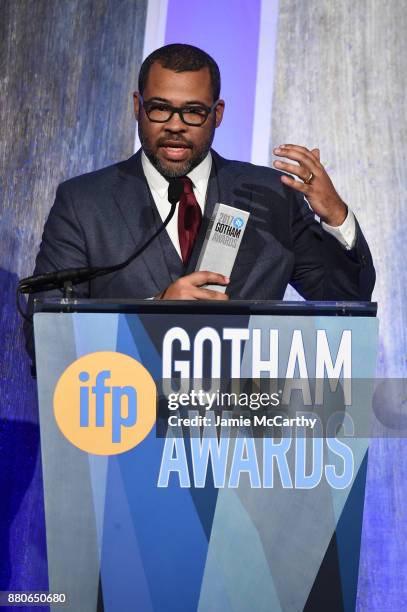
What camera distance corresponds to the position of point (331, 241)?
2193mm

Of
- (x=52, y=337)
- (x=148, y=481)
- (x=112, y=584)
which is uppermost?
(x=52, y=337)

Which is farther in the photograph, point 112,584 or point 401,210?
point 401,210

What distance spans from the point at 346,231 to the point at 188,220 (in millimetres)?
383

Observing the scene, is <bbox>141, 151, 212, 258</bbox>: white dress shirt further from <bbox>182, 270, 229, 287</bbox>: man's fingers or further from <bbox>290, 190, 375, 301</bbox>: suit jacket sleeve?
<bbox>182, 270, 229, 287</bbox>: man's fingers

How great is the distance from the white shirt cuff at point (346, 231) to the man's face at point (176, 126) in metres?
0.38

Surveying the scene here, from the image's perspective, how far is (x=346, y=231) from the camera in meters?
2.15

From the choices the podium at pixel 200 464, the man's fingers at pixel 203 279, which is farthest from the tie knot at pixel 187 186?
the podium at pixel 200 464

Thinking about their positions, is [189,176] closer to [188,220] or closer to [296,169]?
[188,220]

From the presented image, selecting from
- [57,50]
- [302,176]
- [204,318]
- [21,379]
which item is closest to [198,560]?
[204,318]

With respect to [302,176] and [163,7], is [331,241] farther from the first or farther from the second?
[163,7]

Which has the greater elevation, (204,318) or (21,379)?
(204,318)

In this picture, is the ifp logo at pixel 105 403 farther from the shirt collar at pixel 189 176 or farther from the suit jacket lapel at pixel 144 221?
the shirt collar at pixel 189 176

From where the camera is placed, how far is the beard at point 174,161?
7.62 feet

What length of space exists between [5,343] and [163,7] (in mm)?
1118
